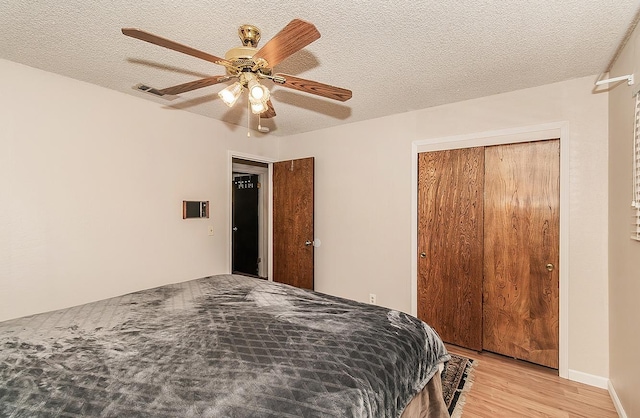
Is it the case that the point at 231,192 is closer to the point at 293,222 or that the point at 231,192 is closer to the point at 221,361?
the point at 293,222

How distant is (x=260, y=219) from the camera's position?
566 centimetres

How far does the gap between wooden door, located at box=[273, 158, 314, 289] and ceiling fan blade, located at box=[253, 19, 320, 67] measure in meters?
2.53

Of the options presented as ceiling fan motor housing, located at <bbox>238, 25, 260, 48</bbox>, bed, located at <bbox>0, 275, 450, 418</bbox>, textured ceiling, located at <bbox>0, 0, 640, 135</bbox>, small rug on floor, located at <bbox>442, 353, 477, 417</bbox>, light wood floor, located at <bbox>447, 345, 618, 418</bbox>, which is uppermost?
textured ceiling, located at <bbox>0, 0, 640, 135</bbox>

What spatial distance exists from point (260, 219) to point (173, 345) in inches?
172

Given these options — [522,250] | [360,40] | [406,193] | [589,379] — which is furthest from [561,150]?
[360,40]

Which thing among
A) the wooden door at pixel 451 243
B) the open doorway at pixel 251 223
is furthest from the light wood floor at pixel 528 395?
the open doorway at pixel 251 223

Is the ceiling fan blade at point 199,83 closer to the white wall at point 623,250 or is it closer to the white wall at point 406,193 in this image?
the white wall at point 406,193

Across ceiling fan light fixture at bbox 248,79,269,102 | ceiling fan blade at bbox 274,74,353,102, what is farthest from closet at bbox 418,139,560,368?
ceiling fan light fixture at bbox 248,79,269,102

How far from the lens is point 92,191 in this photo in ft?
8.88

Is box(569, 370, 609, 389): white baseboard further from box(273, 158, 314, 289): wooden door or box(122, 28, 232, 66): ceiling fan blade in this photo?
box(122, 28, 232, 66): ceiling fan blade

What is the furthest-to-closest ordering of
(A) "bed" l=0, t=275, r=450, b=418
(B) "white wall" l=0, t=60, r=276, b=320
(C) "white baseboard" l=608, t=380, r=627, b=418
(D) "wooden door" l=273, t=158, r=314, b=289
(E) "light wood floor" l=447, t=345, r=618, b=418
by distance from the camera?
(D) "wooden door" l=273, t=158, r=314, b=289, (B) "white wall" l=0, t=60, r=276, b=320, (E) "light wood floor" l=447, t=345, r=618, b=418, (C) "white baseboard" l=608, t=380, r=627, b=418, (A) "bed" l=0, t=275, r=450, b=418

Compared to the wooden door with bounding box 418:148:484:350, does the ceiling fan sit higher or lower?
higher

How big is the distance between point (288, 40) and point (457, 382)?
273 cm

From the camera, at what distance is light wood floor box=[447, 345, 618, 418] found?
2.10 meters
